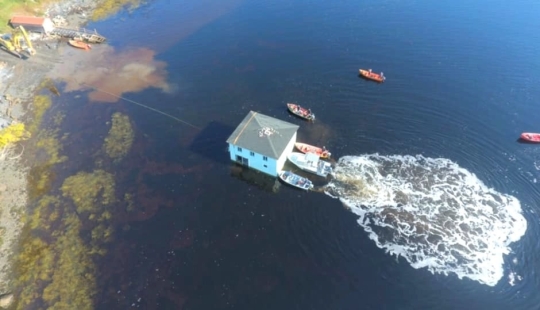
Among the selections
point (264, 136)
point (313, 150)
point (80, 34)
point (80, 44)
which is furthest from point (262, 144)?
point (80, 34)

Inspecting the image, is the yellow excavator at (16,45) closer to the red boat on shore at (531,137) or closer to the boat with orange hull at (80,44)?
the boat with orange hull at (80,44)

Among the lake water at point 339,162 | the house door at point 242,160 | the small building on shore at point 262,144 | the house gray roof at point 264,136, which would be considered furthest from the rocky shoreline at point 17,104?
the house gray roof at point 264,136

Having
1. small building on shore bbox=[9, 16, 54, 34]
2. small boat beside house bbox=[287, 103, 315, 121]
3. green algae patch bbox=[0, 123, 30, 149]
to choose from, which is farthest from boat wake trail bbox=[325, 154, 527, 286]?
small building on shore bbox=[9, 16, 54, 34]

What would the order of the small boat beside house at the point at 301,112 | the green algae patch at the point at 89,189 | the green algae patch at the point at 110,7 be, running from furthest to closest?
the green algae patch at the point at 110,7, the small boat beside house at the point at 301,112, the green algae patch at the point at 89,189

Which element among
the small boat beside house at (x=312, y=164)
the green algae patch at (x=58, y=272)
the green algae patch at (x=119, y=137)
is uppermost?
the small boat beside house at (x=312, y=164)

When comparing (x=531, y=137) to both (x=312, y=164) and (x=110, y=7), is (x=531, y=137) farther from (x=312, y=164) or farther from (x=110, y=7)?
(x=110, y=7)

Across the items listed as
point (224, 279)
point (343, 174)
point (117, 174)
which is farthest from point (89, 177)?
point (343, 174)

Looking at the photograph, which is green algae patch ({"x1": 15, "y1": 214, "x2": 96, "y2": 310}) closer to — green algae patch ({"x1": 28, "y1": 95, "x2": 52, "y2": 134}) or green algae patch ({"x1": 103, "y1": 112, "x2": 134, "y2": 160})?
green algae patch ({"x1": 103, "y1": 112, "x2": 134, "y2": 160})
